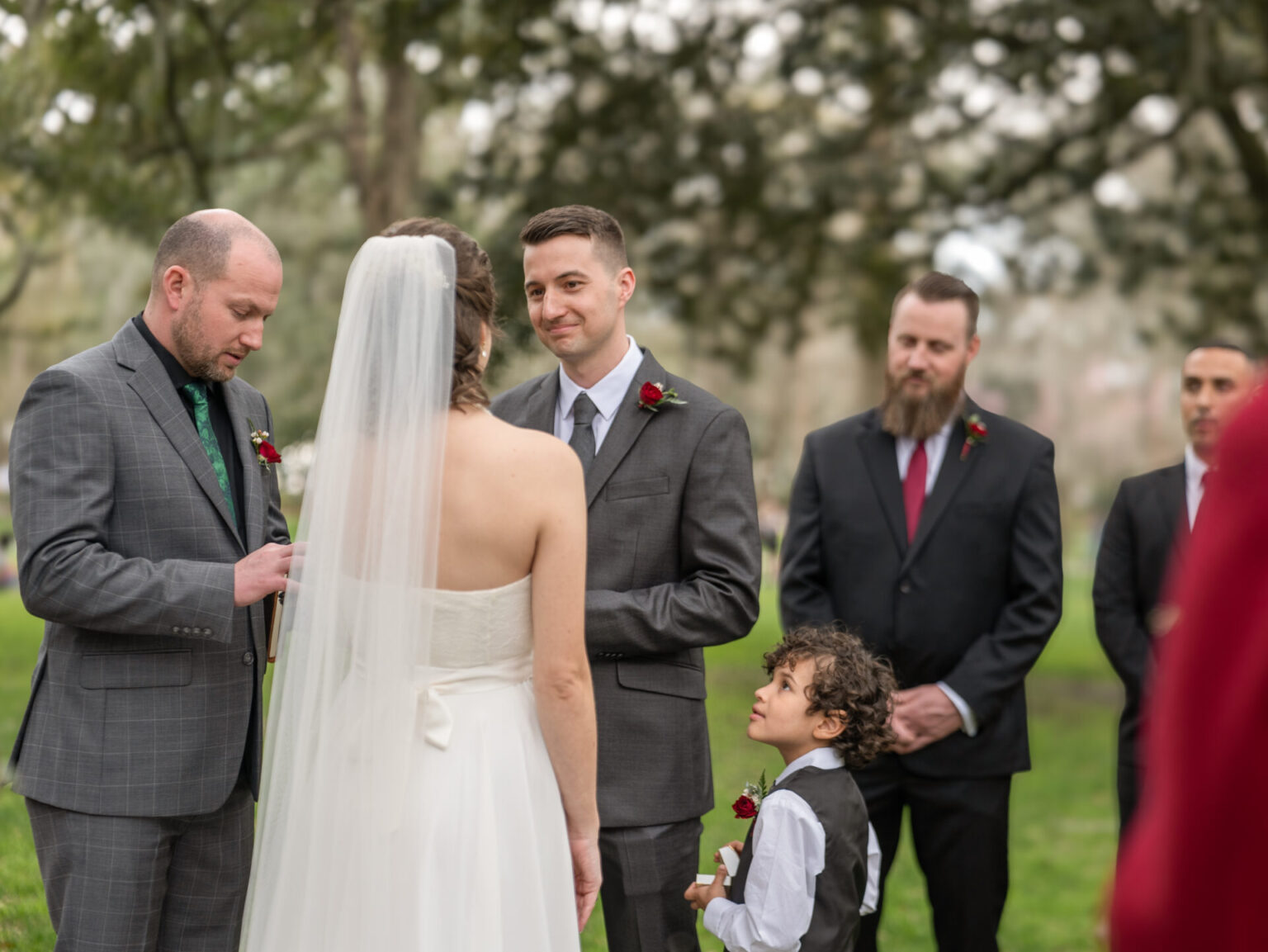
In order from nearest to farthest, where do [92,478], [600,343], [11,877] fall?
[92,478], [600,343], [11,877]

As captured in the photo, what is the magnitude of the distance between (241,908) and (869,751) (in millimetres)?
1814

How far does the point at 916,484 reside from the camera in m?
4.48

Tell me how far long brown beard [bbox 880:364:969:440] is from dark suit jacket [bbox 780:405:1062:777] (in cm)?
8

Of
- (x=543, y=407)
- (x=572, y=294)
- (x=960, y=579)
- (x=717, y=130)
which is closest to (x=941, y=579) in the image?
(x=960, y=579)

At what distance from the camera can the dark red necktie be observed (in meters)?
4.43

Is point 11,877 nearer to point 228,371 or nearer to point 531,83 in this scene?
point 228,371

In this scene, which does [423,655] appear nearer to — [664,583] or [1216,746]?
[664,583]

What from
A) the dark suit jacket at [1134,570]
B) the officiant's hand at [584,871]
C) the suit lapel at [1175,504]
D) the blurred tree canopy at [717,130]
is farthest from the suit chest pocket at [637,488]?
the blurred tree canopy at [717,130]

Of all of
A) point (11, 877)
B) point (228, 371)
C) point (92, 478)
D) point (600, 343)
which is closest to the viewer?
point (92, 478)

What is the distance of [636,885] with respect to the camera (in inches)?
138

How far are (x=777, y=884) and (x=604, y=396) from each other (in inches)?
57.7

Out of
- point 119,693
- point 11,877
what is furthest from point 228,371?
point 11,877

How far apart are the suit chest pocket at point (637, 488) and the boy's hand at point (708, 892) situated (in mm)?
1051

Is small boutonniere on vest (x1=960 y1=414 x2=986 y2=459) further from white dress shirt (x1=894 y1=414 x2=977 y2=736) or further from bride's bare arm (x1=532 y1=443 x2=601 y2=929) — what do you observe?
bride's bare arm (x1=532 y1=443 x2=601 y2=929)
